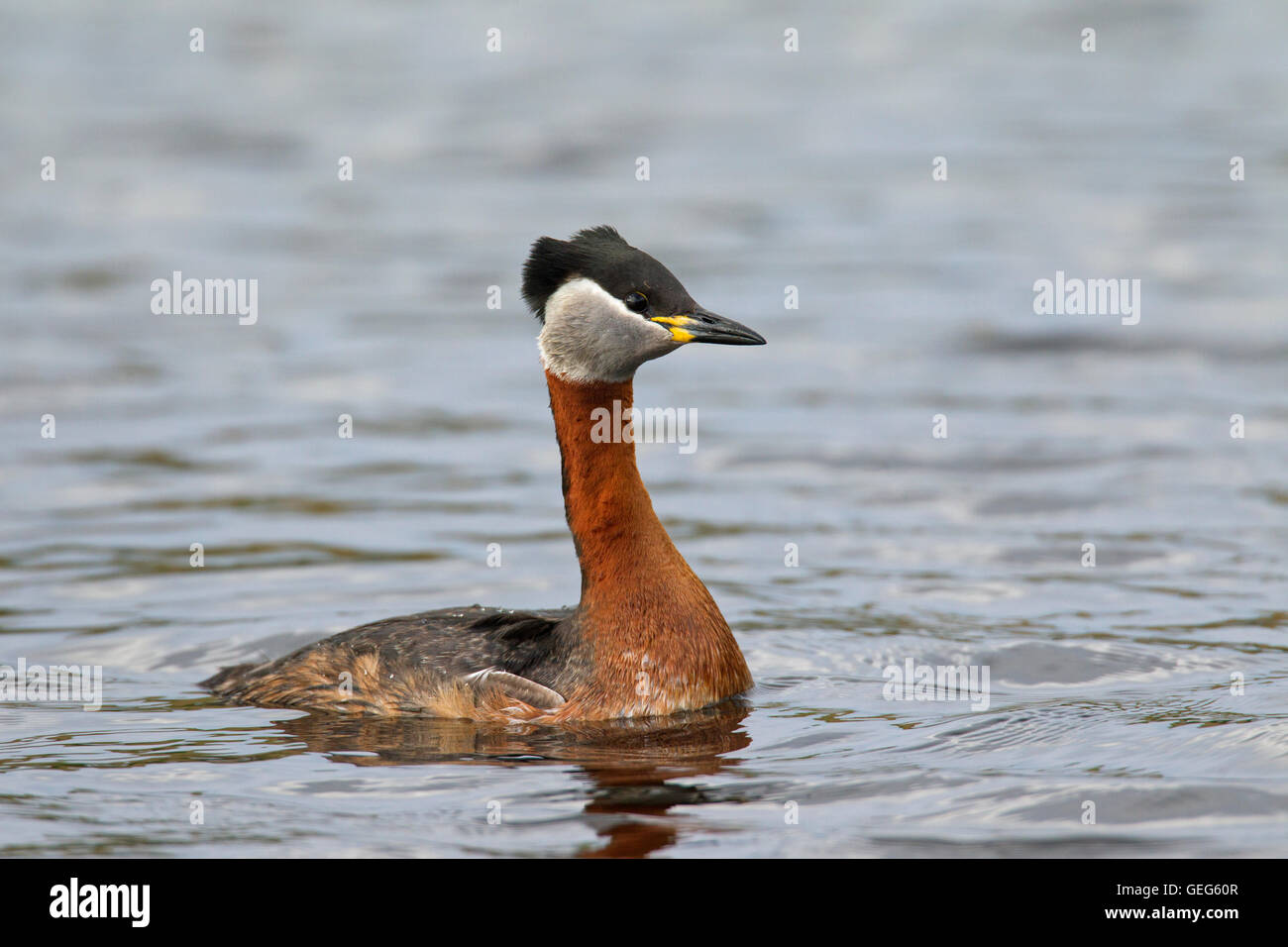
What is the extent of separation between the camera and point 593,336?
10.3 m

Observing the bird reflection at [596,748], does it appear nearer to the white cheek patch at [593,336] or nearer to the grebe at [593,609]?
the grebe at [593,609]

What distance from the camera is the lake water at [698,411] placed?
9312 millimetres

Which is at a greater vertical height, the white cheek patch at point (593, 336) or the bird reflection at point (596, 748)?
the white cheek patch at point (593, 336)

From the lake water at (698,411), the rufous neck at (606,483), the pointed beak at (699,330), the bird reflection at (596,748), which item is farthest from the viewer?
the rufous neck at (606,483)

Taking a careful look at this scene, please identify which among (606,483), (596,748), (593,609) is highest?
(606,483)

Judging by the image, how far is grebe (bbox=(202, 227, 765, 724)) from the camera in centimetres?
1023

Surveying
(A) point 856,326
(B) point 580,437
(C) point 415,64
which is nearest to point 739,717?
(B) point 580,437

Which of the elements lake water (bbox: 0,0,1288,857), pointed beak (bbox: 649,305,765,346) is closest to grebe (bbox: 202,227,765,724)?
pointed beak (bbox: 649,305,765,346)

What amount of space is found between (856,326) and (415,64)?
16.1 metres

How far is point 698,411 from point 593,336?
26.8ft

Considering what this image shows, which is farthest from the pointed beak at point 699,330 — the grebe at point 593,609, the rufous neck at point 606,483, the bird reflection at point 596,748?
the bird reflection at point 596,748

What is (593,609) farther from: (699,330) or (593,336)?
(699,330)

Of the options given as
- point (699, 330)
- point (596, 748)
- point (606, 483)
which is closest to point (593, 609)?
point (606, 483)

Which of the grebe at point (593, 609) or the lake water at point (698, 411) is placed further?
the grebe at point (593, 609)
